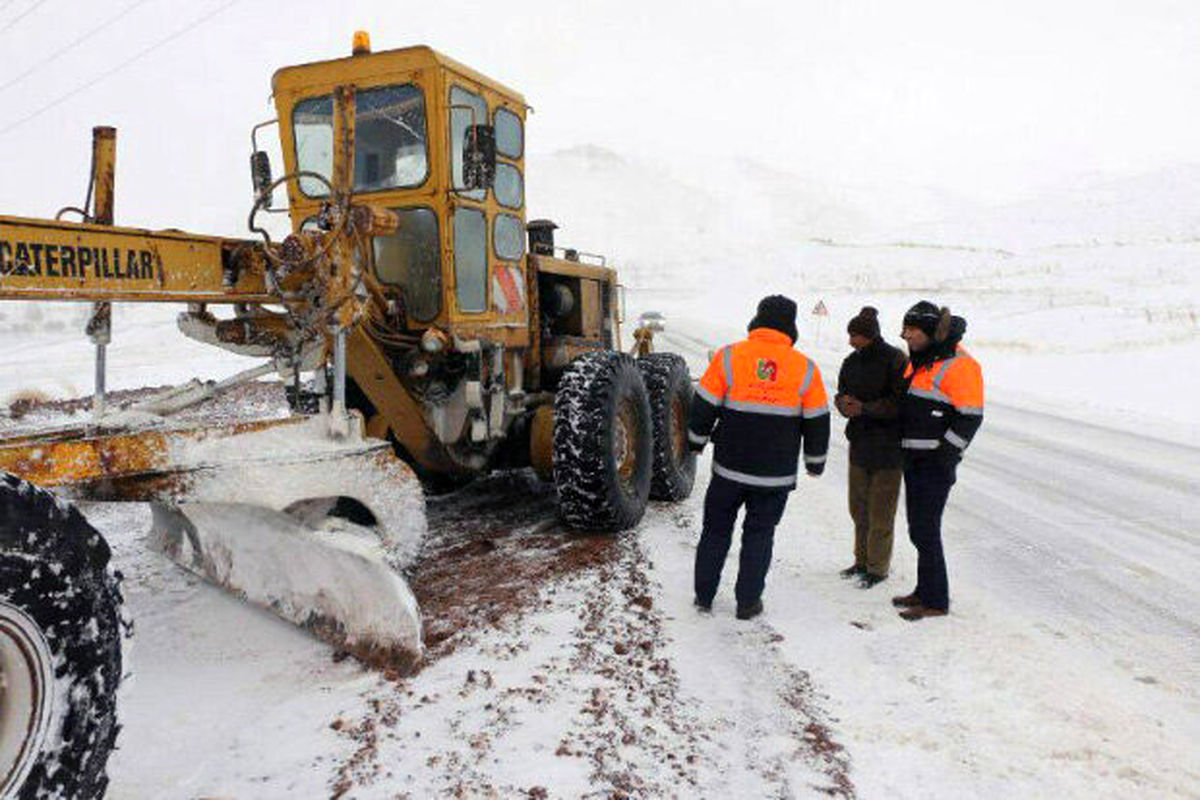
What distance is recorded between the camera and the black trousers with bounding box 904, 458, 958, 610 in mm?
4137

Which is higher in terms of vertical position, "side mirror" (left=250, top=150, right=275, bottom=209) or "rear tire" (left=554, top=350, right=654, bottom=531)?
"side mirror" (left=250, top=150, right=275, bottom=209)

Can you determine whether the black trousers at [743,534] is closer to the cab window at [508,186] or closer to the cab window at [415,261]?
the cab window at [415,261]

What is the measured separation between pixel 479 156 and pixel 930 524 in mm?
2972

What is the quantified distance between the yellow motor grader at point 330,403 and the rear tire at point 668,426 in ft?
0.06

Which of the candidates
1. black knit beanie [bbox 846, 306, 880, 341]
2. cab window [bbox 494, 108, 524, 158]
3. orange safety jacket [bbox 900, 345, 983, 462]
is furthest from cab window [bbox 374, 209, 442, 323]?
orange safety jacket [bbox 900, 345, 983, 462]

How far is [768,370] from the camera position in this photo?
4.09 meters

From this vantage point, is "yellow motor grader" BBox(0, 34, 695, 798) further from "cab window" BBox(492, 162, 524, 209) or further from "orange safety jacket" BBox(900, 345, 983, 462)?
"orange safety jacket" BBox(900, 345, 983, 462)

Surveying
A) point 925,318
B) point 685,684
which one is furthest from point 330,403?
point 925,318

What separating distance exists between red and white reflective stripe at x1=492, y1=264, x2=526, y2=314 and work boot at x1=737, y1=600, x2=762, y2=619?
2.44 m

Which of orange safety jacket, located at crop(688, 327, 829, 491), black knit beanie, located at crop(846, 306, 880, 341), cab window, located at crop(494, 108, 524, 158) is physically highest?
cab window, located at crop(494, 108, 524, 158)

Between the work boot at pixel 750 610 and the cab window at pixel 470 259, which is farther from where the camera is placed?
the cab window at pixel 470 259

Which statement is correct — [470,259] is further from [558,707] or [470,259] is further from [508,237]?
[558,707]

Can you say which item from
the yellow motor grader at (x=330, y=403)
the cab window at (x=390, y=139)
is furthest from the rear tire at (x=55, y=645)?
the cab window at (x=390, y=139)

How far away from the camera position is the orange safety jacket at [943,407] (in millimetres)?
4062
